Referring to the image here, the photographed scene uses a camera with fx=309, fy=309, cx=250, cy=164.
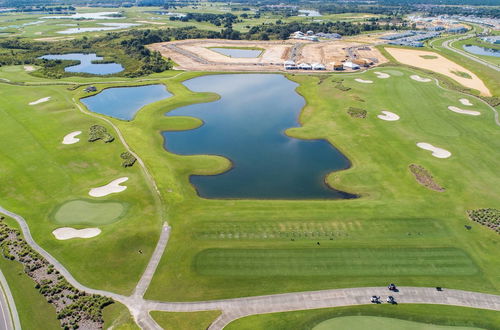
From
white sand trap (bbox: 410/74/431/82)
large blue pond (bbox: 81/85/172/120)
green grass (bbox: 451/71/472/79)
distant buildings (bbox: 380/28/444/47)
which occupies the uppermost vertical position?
distant buildings (bbox: 380/28/444/47)

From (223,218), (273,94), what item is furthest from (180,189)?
(273,94)

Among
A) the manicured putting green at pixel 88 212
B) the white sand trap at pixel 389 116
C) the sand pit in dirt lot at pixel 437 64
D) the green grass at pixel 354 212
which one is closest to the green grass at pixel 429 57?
the sand pit in dirt lot at pixel 437 64

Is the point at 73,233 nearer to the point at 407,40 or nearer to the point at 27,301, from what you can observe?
the point at 27,301

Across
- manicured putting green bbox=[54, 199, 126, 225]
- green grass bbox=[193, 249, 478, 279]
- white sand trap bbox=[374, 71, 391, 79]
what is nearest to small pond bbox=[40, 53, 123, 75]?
manicured putting green bbox=[54, 199, 126, 225]

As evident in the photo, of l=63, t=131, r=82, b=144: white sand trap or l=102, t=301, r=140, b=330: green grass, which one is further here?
l=63, t=131, r=82, b=144: white sand trap

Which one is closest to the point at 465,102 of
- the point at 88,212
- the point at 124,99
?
the point at 88,212

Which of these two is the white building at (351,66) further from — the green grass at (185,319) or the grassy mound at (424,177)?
the green grass at (185,319)

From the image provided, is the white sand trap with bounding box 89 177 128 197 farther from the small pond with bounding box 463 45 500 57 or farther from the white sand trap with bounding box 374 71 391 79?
the small pond with bounding box 463 45 500 57
